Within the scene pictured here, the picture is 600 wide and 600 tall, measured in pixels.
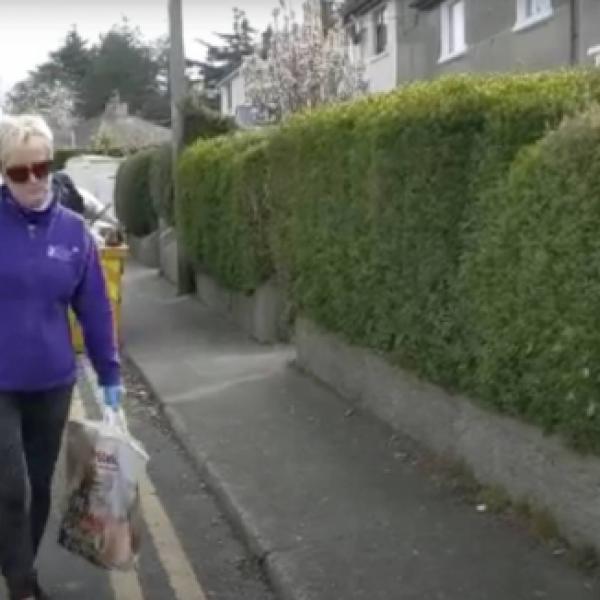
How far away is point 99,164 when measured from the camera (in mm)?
37312

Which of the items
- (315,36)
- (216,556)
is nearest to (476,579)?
(216,556)

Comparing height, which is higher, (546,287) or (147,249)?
(546,287)

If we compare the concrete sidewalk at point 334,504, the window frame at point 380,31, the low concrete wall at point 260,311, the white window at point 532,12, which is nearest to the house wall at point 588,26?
the white window at point 532,12

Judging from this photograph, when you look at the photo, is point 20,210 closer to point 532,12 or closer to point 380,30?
point 532,12

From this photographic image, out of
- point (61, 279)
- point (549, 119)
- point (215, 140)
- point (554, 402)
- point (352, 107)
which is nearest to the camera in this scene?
point (61, 279)

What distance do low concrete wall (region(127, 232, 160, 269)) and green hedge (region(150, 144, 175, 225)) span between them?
110cm

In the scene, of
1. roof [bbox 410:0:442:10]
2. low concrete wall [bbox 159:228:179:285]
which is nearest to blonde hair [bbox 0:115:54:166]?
low concrete wall [bbox 159:228:179:285]

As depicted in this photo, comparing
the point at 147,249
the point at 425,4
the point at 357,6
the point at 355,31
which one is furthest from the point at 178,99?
the point at 355,31

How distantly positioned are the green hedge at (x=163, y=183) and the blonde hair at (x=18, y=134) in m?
15.2

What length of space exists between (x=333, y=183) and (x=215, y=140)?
7190mm

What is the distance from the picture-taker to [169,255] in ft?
68.6

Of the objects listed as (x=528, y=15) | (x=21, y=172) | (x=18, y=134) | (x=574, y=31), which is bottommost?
(x=21, y=172)

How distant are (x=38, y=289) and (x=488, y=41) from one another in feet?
74.4

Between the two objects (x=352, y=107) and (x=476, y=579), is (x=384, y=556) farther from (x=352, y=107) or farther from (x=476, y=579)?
(x=352, y=107)
